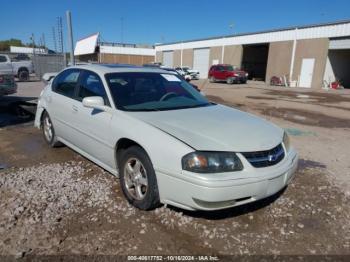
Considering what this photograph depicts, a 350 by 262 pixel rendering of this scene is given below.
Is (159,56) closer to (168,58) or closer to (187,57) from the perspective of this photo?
(168,58)

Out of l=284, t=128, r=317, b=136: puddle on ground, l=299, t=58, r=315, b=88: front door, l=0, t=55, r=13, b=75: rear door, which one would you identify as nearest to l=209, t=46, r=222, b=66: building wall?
l=299, t=58, r=315, b=88: front door

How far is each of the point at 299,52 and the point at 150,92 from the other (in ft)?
90.8

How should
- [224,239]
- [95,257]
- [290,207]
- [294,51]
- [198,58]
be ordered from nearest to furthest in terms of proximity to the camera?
1. [95,257]
2. [224,239]
3. [290,207]
4. [294,51]
5. [198,58]

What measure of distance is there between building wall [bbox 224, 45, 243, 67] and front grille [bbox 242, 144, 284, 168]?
3425cm

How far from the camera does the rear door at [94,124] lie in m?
3.69

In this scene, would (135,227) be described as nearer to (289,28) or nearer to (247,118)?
(247,118)

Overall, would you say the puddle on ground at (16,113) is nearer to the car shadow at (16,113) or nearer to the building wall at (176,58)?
the car shadow at (16,113)

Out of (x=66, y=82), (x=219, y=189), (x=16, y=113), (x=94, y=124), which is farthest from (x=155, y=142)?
(x=16, y=113)

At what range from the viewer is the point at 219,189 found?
2.69 m

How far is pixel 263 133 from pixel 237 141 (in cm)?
51

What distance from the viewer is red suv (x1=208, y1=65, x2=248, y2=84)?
2885cm

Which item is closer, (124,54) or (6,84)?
(6,84)

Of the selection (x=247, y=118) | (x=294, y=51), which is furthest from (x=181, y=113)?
(x=294, y=51)

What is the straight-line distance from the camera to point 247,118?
152 inches
